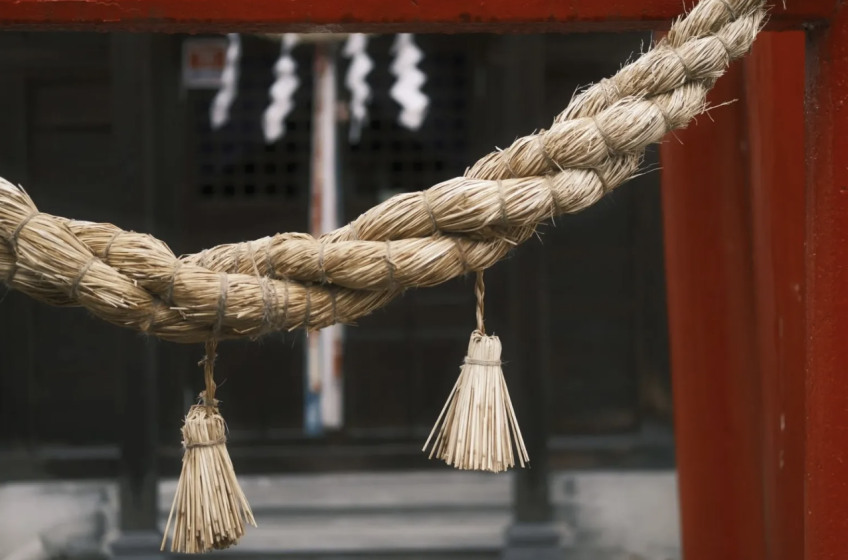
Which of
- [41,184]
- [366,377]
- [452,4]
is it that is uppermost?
[41,184]

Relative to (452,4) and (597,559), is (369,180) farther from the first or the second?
(452,4)

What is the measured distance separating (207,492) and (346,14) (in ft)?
1.52

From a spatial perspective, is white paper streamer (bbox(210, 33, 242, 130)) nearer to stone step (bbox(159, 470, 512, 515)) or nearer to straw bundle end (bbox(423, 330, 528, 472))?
stone step (bbox(159, 470, 512, 515))

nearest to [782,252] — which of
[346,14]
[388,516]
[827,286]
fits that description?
[827,286]

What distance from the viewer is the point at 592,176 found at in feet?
2.58

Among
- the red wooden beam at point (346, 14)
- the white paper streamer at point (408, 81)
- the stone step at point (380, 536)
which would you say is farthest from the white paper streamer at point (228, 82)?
the red wooden beam at point (346, 14)

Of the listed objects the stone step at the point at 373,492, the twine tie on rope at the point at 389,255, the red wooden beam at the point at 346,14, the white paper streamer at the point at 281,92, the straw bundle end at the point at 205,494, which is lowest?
the stone step at the point at 373,492

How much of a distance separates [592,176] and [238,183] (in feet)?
12.2

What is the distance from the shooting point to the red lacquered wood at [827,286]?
2.61 ft

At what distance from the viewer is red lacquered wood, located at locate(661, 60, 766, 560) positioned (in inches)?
51.1

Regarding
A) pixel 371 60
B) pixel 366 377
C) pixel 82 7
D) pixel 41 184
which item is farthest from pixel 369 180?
pixel 82 7

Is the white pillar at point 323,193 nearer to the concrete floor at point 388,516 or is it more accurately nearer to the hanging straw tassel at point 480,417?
the concrete floor at point 388,516

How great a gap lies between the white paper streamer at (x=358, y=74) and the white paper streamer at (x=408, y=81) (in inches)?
5.5

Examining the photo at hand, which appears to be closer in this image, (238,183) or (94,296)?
(94,296)
